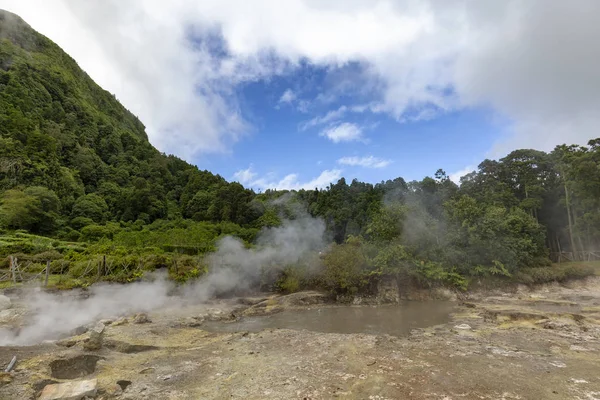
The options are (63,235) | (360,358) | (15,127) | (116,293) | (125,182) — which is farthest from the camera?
(125,182)

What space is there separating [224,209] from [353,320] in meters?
35.9

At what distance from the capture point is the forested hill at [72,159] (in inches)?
1805

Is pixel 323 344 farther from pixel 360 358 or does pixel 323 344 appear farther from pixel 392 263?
pixel 392 263

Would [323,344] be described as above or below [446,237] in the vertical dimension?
below

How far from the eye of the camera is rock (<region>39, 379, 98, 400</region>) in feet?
22.0

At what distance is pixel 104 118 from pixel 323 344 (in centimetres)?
8839

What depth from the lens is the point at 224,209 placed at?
4959 cm

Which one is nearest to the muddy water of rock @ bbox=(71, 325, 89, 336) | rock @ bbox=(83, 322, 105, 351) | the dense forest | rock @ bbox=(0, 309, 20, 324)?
the dense forest

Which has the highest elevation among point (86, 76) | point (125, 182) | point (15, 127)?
point (86, 76)

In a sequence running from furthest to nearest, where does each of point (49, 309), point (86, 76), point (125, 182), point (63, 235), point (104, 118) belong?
1. point (86, 76)
2. point (104, 118)
3. point (125, 182)
4. point (63, 235)
5. point (49, 309)

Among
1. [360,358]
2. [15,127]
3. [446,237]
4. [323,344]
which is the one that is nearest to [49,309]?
[323,344]

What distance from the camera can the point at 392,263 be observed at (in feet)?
75.0

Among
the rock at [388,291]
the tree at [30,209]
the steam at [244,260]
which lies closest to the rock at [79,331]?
the steam at [244,260]

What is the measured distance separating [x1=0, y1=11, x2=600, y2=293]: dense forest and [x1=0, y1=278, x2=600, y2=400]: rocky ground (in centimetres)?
924
